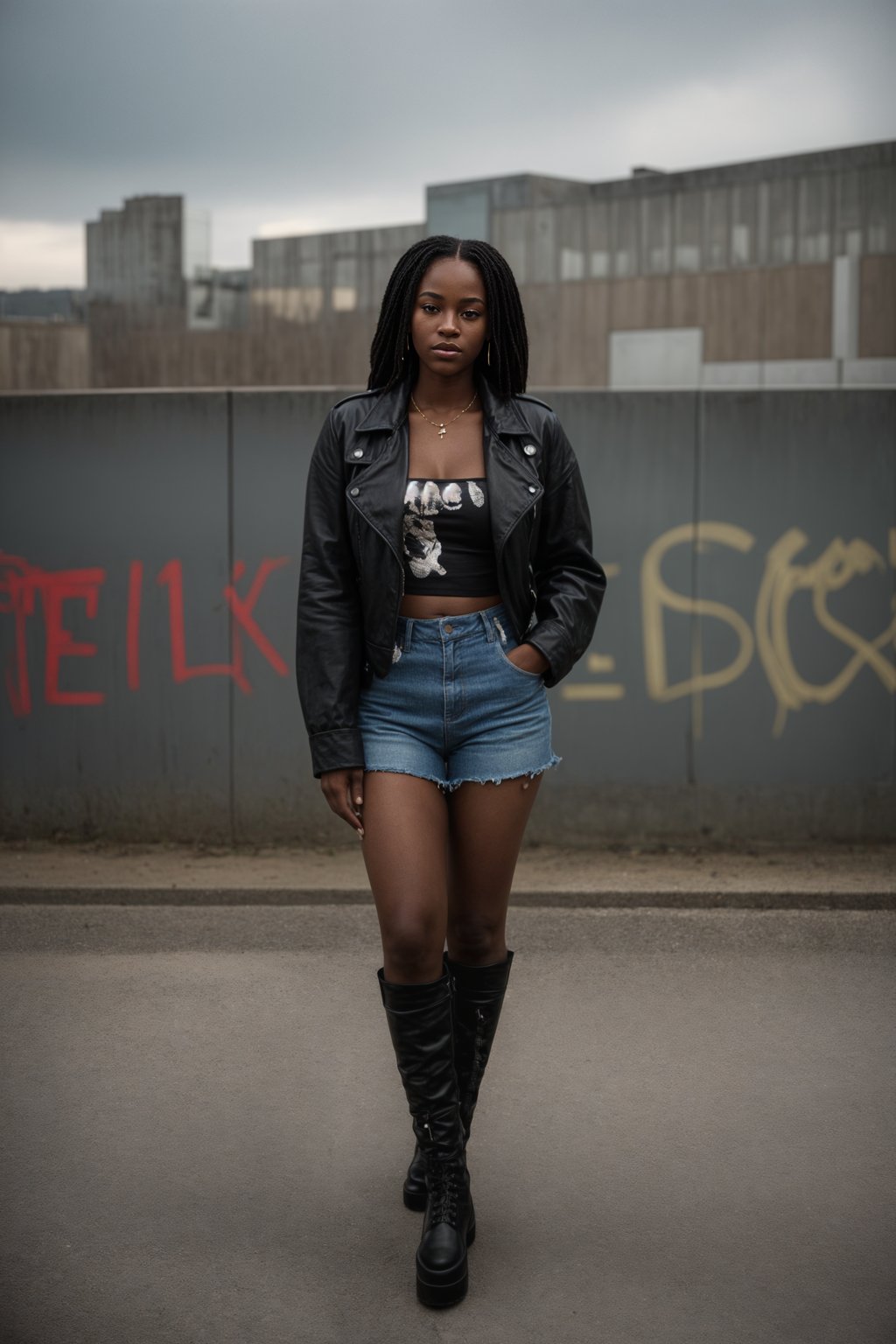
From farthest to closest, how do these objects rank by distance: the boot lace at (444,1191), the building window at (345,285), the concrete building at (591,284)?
the building window at (345,285) → the concrete building at (591,284) → the boot lace at (444,1191)

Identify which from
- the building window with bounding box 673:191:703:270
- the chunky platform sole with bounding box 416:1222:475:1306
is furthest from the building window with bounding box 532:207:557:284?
the chunky platform sole with bounding box 416:1222:475:1306

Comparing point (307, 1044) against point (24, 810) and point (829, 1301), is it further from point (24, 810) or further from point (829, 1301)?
point (24, 810)

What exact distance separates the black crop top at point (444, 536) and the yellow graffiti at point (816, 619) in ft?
13.3

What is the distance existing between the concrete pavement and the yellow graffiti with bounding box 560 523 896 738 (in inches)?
61.8

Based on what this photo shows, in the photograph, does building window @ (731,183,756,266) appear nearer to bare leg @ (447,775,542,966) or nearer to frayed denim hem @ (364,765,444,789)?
bare leg @ (447,775,542,966)

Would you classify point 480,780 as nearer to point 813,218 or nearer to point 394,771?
point 394,771

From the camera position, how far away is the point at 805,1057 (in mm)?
4266

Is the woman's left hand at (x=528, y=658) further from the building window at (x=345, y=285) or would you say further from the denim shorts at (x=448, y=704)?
the building window at (x=345, y=285)

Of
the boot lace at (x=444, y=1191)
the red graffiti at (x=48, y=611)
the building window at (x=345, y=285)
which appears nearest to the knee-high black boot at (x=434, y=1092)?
the boot lace at (x=444, y=1191)

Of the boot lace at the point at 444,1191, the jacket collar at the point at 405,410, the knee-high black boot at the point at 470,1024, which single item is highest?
the jacket collar at the point at 405,410

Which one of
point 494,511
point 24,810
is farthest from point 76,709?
point 494,511

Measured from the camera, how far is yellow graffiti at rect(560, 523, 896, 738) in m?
6.86

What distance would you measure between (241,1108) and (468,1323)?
122cm

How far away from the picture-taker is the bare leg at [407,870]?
295 centimetres
